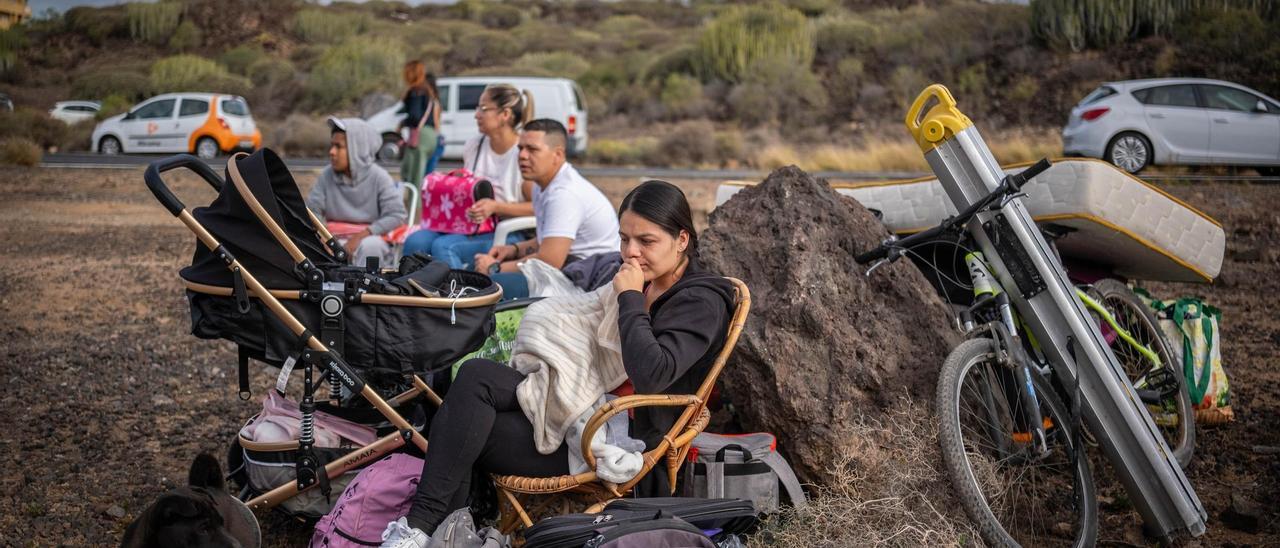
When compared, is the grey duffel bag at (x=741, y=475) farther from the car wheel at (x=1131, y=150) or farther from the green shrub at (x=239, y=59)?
the green shrub at (x=239, y=59)

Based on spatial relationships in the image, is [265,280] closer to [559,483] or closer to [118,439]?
[559,483]

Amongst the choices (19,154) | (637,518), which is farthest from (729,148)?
(637,518)

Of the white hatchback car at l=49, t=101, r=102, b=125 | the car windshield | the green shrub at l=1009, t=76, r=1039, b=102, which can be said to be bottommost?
the white hatchback car at l=49, t=101, r=102, b=125

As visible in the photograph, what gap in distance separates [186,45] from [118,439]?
37.4 m

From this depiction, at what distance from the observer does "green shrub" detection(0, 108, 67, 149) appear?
60.4ft

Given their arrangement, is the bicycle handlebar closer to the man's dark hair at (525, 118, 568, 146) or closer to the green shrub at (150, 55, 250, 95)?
the man's dark hair at (525, 118, 568, 146)

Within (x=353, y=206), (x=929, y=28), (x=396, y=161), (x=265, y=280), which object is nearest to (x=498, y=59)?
(x=929, y=28)

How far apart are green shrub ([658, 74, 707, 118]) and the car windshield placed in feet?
42.1

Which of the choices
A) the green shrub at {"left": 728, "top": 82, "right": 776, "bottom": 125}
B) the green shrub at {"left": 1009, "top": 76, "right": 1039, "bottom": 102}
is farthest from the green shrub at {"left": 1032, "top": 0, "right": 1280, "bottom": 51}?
the green shrub at {"left": 728, "top": 82, "right": 776, "bottom": 125}

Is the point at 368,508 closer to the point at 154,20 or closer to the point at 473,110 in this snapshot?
the point at 473,110

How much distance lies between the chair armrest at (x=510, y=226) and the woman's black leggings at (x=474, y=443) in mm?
2468

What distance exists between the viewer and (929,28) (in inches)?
1256

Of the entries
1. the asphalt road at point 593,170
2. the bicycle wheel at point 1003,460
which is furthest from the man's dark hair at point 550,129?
the asphalt road at point 593,170

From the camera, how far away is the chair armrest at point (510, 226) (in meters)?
5.59
